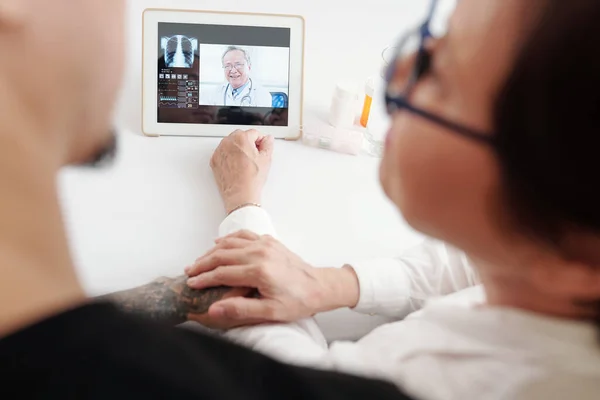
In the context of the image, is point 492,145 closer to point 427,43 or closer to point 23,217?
point 427,43

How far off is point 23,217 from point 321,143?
67cm

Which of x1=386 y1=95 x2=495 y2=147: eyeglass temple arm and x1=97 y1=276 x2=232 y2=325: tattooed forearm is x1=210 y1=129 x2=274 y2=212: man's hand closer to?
x1=97 y1=276 x2=232 y2=325: tattooed forearm

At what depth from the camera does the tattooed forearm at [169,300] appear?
2.56 feet

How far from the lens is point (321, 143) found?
3.35 ft

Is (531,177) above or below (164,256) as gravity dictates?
above

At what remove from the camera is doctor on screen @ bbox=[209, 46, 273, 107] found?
1.00 metres

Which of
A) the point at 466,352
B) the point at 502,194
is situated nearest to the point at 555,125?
the point at 502,194

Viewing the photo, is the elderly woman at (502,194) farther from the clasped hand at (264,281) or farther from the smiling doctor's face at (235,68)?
the smiling doctor's face at (235,68)

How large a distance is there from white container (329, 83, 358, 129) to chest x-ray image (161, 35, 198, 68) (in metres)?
0.28

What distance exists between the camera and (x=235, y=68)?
1004 millimetres

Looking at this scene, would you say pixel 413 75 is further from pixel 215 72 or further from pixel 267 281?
pixel 215 72

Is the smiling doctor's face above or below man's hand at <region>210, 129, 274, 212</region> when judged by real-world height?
above

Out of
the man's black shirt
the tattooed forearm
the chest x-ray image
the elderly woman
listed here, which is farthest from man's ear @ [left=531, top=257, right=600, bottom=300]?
the chest x-ray image

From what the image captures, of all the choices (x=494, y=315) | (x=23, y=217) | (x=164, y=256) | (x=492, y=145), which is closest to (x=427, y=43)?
(x=492, y=145)
